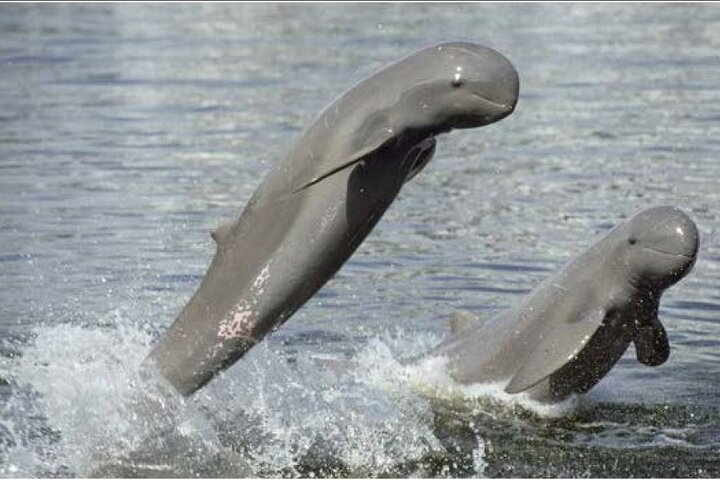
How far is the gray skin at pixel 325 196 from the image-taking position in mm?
10422

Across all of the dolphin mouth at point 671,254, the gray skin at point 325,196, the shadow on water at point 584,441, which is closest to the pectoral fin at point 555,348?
the shadow on water at point 584,441

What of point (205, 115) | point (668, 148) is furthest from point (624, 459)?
point (205, 115)

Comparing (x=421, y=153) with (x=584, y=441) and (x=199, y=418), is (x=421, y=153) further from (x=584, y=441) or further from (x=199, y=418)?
(x=584, y=441)

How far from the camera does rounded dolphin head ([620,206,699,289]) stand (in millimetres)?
12000

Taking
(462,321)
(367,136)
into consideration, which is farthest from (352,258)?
(367,136)

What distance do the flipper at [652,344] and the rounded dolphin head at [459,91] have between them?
7.92 feet

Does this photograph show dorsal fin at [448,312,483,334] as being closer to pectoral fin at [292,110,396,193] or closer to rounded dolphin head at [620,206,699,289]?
rounded dolphin head at [620,206,699,289]

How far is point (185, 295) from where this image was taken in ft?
48.8

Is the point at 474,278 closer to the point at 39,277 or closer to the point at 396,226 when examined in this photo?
the point at 396,226

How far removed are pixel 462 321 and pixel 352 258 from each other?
10.9ft

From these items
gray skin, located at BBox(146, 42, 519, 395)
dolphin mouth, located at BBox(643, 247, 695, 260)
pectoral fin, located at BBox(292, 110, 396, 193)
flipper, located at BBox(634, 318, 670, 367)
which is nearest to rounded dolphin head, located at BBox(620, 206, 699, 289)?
dolphin mouth, located at BBox(643, 247, 695, 260)

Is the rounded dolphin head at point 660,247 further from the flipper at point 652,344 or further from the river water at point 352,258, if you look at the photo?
the river water at point 352,258

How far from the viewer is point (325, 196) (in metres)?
10.6

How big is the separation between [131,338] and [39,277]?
3057 mm
